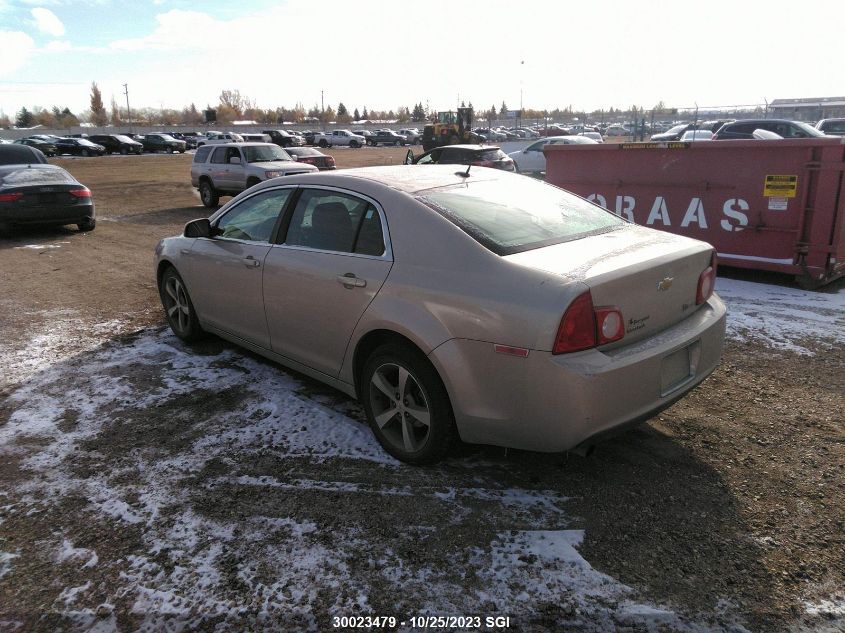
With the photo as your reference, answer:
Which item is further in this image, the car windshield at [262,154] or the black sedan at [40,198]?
the car windshield at [262,154]

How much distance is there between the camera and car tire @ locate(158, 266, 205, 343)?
18.2 ft

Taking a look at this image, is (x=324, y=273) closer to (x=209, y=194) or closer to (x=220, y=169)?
(x=220, y=169)

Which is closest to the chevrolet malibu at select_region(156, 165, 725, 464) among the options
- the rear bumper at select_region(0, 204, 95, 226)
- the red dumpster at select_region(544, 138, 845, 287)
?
the red dumpster at select_region(544, 138, 845, 287)

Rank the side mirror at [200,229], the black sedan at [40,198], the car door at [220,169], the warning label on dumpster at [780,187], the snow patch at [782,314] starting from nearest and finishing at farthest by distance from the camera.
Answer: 1. the side mirror at [200,229]
2. the snow patch at [782,314]
3. the warning label on dumpster at [780,187]
4. the black sedan at [40,198]
5. the car door at [220,169]

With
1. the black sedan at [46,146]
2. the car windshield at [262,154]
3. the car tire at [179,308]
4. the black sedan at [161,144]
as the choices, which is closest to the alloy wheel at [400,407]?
the car tire at [179,308]

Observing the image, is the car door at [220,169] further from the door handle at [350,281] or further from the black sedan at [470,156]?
the door handle at [350,281]

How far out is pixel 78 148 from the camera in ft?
166

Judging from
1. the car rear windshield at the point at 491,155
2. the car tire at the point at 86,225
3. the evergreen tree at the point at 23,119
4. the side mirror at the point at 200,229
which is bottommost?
the car tire at the point at 86,225

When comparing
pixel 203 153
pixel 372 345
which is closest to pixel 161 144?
pixel 203 153

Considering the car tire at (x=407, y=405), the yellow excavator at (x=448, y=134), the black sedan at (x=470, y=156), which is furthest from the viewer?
the yellow excavator at (x=448, y=134)

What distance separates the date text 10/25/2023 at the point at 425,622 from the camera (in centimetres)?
244

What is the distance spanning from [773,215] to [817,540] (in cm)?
529

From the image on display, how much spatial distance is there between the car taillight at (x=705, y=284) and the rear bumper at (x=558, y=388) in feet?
1.15

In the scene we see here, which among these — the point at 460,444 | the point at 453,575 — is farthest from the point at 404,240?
the point at 453,575
